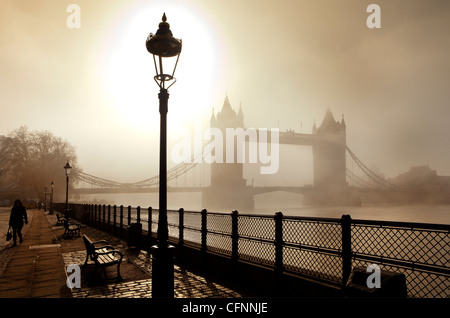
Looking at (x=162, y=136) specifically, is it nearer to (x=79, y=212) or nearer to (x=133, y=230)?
(x=133, y=230)

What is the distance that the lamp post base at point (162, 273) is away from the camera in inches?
177

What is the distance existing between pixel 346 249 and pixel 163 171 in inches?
109

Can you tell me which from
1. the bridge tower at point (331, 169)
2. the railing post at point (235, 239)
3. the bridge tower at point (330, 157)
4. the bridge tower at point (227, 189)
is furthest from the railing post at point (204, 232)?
the bridge tower at point (330, 157)

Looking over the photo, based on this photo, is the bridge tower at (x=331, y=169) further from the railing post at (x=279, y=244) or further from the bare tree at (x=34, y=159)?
the railing post at (x=279, y=244)

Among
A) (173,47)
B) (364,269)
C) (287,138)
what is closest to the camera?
(364,269)

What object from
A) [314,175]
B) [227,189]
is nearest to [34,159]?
[227,189]

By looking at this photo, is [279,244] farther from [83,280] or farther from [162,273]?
[83,280]

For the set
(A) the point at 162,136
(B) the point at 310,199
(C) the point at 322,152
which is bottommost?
(B) the point at 310,199

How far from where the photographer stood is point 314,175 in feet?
427

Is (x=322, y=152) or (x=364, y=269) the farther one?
(x=322, y=152)

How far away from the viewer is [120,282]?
6473mm

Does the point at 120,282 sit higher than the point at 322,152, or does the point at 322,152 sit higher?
the point at 322,152
